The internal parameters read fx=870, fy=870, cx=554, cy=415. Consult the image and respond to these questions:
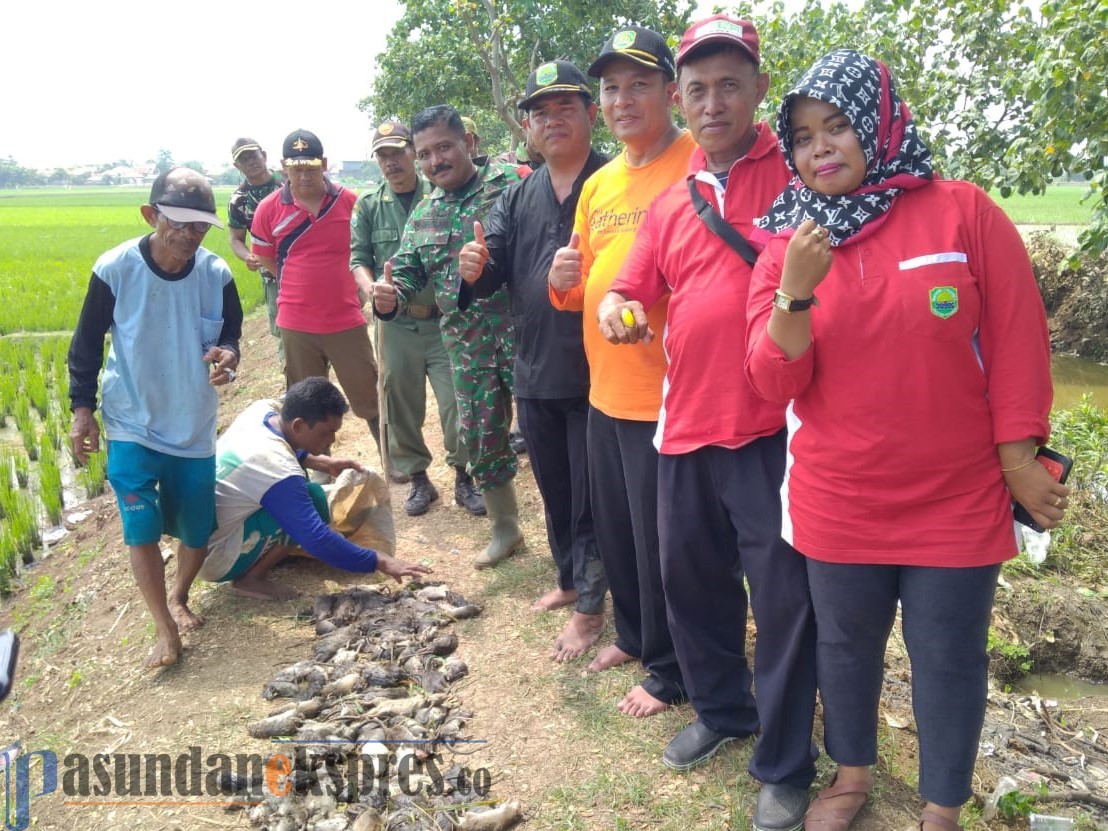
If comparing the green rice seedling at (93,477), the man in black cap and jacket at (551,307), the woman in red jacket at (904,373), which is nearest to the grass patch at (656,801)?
the woman in red jacket at (904,373)

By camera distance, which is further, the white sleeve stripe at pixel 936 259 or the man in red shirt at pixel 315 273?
the man in red shirt at pixel 315 273

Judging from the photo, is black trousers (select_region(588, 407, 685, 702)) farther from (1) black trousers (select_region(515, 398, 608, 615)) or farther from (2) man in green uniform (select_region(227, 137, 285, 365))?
(2) man in green uniform (select_region(227, 137, 285, 365))

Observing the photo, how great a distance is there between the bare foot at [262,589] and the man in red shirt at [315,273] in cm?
165

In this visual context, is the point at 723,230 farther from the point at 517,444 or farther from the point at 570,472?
the point at 517,444

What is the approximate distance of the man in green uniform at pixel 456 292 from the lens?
12.9ft

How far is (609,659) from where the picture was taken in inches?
124

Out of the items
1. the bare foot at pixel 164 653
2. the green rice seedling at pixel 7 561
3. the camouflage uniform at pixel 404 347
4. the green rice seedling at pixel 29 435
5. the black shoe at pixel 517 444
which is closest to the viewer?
the bare foot at pixel 164 653

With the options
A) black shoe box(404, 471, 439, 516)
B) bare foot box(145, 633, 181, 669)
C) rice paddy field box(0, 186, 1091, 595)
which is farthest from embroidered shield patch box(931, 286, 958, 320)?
rice paddy field box(0, 186, 1091, 595)

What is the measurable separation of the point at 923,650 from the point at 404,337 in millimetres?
3492

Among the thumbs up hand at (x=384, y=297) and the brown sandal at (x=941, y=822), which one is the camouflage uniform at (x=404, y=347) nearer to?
the thumbs up hand at (x=384, y=297)

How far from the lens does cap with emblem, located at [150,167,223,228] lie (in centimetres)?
328

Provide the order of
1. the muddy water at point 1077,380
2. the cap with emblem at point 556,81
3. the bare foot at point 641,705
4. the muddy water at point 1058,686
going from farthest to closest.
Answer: the muddy water at point 1077,380
the muddy water at point 1058,686
the cap with emblem at point 556,81
the bare foot at point 641,705

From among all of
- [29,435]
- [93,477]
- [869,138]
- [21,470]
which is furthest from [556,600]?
[29,435]

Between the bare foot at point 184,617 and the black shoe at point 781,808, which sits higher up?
the black shoe at point 781,808
